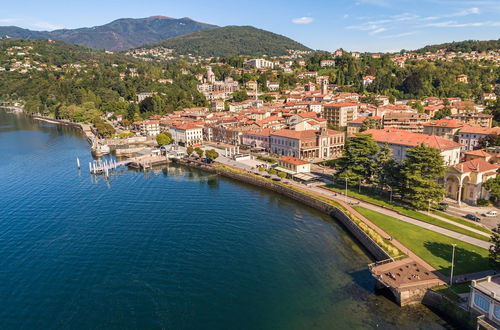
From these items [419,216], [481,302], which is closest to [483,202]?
[419,216]

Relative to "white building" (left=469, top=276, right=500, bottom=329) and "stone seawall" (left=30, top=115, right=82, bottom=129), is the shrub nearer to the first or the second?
"white building" (left=469, top=276, right=500, bottom=329)

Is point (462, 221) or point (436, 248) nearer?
point (436, 248)

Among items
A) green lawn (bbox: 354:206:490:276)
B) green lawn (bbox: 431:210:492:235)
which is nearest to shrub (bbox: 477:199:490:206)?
green lawn (bbox: 431:210:492:235)

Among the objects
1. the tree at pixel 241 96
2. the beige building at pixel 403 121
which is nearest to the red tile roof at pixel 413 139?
the beige building at pixel 403 121

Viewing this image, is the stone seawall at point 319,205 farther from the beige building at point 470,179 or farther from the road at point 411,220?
the beige building at point 470,179

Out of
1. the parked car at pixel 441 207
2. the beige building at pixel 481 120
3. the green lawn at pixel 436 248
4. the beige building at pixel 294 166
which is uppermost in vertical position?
the beige building at pixel 481 120

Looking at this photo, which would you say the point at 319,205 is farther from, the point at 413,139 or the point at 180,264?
the point at 180,264

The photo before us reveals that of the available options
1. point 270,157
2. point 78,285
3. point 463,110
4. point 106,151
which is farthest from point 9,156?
point 463,110
